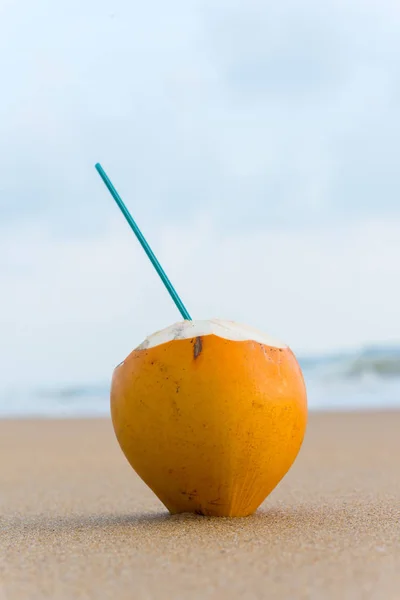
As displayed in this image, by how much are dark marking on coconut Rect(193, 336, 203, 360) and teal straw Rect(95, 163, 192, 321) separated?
0.20 meters

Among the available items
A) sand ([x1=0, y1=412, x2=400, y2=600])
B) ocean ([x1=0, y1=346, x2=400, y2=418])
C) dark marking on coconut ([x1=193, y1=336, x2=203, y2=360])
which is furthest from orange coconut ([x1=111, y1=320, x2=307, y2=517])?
ocean ([x1=0, y1=346, x2=400, y2=418])

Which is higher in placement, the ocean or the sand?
the ocean

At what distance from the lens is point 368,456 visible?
5863mm

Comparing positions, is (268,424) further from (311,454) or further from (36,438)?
(36,438)

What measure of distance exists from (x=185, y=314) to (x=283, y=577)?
4.22ft

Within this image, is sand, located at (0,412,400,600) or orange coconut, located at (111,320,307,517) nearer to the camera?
sand, located at (0,412,400,600)

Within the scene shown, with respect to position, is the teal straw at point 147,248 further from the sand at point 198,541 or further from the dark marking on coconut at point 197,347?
the sand at point 198,541

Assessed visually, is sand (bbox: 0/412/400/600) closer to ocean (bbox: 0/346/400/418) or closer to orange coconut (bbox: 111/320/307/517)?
orange coconut (bbox: 111/320/307/517)

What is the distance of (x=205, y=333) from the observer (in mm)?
2955

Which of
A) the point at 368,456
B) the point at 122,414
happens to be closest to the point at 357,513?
the point at 122,414

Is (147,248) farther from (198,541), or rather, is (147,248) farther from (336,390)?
(336,390)

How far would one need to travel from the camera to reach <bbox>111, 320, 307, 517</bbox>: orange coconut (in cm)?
285

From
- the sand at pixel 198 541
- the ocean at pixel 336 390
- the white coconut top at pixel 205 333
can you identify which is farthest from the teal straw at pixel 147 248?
the ocean at pixel 336 390

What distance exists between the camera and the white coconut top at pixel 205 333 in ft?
9.71
